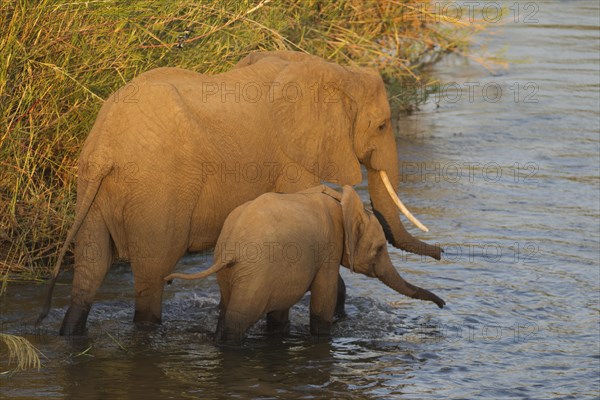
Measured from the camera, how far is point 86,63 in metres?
8.39

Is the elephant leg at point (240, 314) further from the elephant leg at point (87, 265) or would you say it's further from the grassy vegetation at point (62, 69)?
the grassy vegetation at point (62, 69)

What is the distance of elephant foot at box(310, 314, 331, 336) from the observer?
7.83 m

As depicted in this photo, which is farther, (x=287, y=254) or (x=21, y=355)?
(x=287, y=254)

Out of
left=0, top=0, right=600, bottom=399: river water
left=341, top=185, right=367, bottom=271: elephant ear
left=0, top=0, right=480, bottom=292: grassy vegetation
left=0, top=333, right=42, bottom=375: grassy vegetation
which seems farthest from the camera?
left=0, top=0, right=480, bottom=292: grassy vegetation

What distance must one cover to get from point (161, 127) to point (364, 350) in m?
1.84

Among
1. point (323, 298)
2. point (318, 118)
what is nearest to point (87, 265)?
point (323, 298)

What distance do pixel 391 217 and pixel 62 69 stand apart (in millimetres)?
2415

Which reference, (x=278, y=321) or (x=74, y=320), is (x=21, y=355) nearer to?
(x=74, y=320)

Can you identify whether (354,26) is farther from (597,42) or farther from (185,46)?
(597,42)


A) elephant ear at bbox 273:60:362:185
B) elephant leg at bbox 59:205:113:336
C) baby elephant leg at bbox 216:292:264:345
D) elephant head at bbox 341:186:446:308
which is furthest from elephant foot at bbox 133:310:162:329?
elephant ear at bbox 273:60:362:185

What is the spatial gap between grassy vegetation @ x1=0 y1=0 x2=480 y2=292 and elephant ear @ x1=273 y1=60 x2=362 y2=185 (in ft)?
3.91

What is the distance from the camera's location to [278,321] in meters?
7.92

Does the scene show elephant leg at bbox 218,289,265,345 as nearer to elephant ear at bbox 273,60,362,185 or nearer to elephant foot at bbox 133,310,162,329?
elephant foot at bbox 133,310,162,329

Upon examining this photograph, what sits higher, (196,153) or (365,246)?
(196,153)
